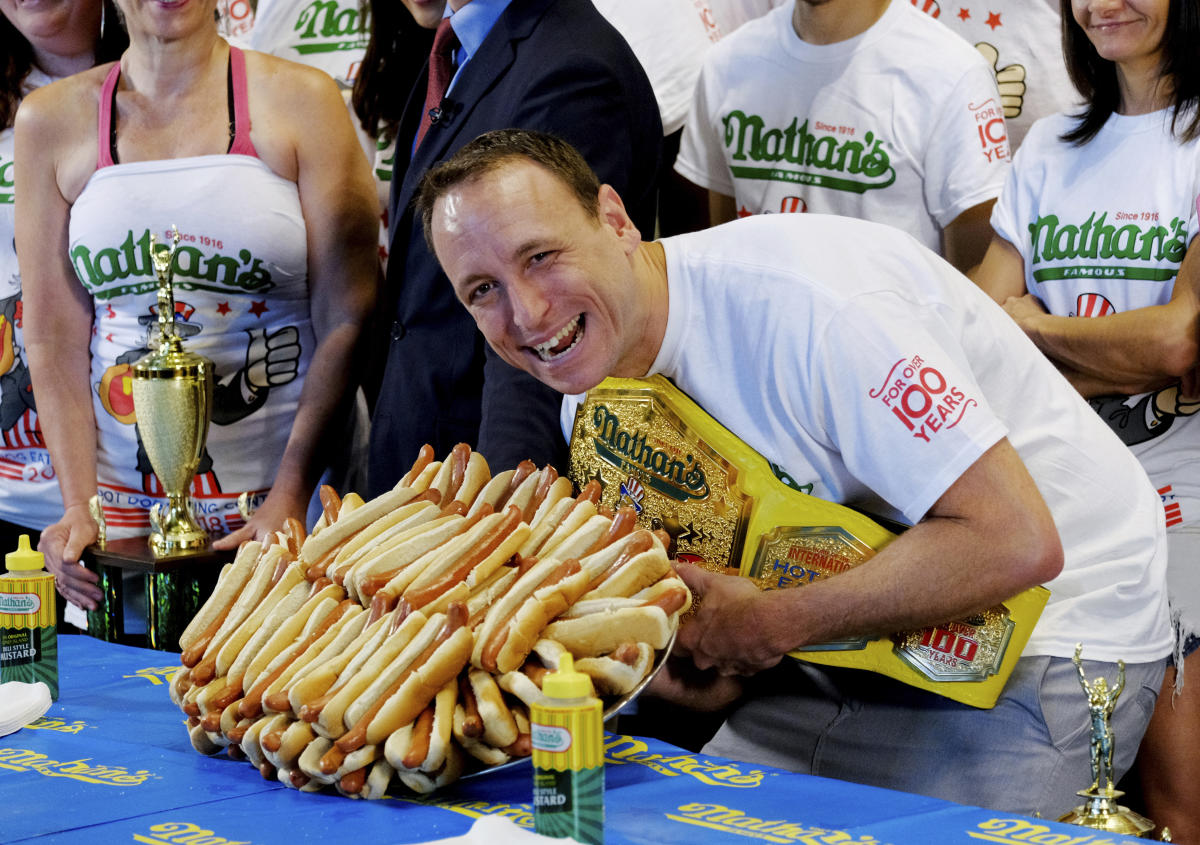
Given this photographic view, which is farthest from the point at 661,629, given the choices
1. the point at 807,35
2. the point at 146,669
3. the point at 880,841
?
the point at 807,35

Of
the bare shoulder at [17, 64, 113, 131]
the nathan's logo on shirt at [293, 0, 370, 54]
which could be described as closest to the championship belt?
the bare shoulder at [17, 64, 113, 131]

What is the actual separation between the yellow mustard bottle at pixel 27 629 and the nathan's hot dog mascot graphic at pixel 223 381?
0.97 meters

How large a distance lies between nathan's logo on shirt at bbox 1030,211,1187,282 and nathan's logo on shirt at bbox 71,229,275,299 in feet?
4.99

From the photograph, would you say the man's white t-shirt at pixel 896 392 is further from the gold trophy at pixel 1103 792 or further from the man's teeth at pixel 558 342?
the gold trophy at pixel 1103 792

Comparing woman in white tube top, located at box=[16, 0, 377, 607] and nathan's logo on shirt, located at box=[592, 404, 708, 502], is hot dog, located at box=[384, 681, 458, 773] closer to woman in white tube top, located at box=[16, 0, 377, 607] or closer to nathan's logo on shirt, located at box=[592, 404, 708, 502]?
nathan's logo on shirt, located at box=[592, 404, 708, 502]

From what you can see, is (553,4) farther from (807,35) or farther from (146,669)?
(146,669)

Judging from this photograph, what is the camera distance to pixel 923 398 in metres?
1.71

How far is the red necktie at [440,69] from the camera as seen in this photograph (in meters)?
2.61

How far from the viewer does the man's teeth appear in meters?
1.87

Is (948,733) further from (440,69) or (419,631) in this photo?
(440,69)

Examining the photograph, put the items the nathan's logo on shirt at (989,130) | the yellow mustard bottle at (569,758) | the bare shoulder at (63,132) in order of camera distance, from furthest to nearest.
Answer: the bare shoulder at (63,132), the nathan's logo on shirt at (989,130), the yellow mustard bottle at (569,758)

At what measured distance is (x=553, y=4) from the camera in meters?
2.48

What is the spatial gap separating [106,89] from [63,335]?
51 centimetres

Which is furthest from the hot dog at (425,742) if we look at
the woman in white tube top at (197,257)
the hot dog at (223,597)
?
the woman in white tube top at (197,257)
